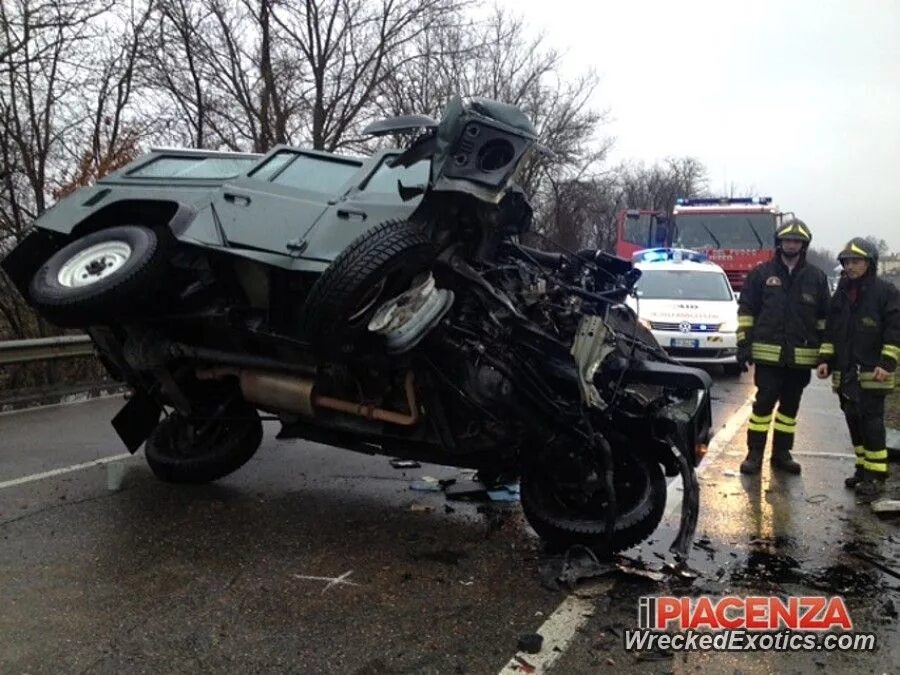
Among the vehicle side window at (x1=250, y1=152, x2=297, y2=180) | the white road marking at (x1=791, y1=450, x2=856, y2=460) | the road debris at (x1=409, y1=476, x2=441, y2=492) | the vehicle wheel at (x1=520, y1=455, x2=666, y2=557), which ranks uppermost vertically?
the vehicle side window at (x1=250, y1=152, x2=297, y2=180)

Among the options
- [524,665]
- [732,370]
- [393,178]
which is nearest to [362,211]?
[393,178]

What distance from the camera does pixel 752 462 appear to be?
5676 mm

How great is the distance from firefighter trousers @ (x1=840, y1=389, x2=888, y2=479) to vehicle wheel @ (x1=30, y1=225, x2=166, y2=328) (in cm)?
481

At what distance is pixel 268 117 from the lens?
1708cm

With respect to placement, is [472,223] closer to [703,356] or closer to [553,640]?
[553,640]

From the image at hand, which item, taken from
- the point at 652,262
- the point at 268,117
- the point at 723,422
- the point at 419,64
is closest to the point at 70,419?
the point at 723,422

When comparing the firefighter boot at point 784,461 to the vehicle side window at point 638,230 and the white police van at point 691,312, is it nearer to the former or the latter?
the white police van at point 691,312

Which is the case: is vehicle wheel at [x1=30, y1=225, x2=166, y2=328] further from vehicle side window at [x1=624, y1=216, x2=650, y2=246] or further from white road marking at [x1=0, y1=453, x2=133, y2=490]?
vehicle side window at [x1=624, y1=216, x2=650, y2=246]

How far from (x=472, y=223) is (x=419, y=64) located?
19.1m

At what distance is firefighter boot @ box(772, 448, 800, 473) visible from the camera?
5.71 meters

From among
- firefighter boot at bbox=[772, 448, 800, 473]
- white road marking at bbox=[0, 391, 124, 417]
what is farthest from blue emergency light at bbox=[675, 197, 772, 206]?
white road marking at bbox=[0, 391, 124, 417]

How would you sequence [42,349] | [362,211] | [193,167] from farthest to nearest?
[42,349] → [193,167] → [362,211]

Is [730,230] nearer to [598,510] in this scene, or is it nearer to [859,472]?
[859,472]

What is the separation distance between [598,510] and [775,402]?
2.60m
